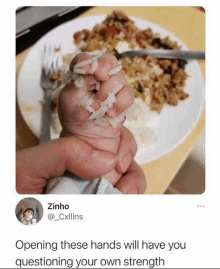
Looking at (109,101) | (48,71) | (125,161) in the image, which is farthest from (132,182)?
(48,71)

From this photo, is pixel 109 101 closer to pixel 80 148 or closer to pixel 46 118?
pixel 80 148

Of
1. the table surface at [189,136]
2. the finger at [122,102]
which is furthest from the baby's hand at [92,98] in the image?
the table surface at [189,136]

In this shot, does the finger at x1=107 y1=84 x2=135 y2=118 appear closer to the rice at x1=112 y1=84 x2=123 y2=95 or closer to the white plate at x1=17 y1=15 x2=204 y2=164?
the rice at x1=112 y1=84 x2=123 y2=95

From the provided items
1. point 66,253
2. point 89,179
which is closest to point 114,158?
point 89,179

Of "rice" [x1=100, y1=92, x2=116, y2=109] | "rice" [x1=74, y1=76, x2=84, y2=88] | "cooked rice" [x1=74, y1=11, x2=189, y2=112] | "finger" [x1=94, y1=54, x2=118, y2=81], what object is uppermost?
"cooked rice" [x1=74, y1=11, x2=189, y2=112]

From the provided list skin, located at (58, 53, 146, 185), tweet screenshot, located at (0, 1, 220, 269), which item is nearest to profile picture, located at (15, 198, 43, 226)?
tweet screenshot, located at (0, 1, 220, 269)

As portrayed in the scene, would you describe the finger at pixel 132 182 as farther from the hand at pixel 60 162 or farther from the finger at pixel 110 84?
the finger at pixel 110 84
